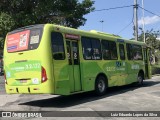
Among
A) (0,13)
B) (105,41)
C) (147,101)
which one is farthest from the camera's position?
(0,13)

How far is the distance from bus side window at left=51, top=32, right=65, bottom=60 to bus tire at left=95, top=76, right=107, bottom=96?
2.95 m

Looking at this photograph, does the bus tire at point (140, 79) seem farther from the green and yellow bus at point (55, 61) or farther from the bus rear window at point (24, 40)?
the bus rear window at point (24, 40)

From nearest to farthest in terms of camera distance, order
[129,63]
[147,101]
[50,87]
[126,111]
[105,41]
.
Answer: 1. [126,111]
2. [50,87]
3. [147,101]
4. [105,41]
5. [129,63]

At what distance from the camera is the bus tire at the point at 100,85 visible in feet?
49.5

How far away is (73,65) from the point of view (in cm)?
1340

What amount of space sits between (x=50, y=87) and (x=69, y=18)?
1474 centimetres

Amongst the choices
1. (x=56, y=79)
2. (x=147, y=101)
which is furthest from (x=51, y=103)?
(x=147, y=101)

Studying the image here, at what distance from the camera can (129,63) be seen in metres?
18.4

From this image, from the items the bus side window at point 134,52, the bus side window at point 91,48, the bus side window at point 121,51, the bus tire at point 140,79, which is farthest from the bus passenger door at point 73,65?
the bus tire at point 140,79

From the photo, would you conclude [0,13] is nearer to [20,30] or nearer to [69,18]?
[69,18]

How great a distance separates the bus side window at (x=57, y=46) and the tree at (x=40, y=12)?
10.6 m

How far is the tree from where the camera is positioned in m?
23.2

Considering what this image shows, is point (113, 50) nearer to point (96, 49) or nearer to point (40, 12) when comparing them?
point (96, 49)

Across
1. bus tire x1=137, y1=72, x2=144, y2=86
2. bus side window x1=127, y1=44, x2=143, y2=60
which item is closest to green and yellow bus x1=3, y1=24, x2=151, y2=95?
bus side window x1=127, y1=44, x2=143, y2=60
